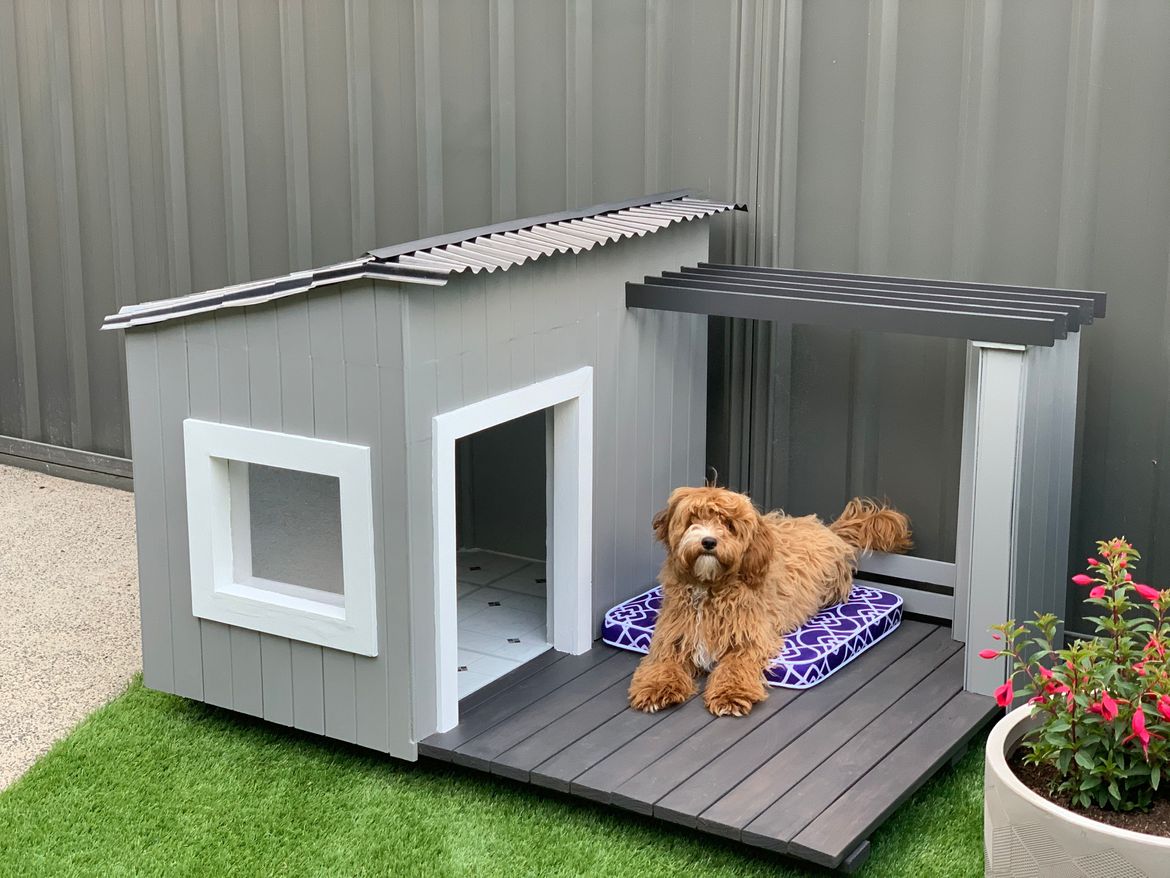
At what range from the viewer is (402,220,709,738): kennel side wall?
3.92m

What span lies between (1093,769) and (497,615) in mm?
2244

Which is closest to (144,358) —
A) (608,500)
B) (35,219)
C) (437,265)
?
(437,265)

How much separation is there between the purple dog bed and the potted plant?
3.25 ft

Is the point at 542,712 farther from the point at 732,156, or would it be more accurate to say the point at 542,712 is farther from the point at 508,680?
the point at 732,156

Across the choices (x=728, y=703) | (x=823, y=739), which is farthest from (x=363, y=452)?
(x=823, y=739)

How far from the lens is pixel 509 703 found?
14.1 ft

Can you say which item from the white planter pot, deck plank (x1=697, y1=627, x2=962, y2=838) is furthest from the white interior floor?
A: the white planter pot

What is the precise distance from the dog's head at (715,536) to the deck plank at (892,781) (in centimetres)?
65

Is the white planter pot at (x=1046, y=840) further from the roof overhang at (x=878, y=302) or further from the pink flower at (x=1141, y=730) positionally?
the roof overhang at (x=878, y=302)

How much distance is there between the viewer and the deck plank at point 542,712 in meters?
4.00

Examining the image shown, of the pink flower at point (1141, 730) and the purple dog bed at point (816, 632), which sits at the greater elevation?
the pink flower at point (1141, 730)

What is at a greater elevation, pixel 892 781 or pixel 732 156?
pixel 732 156

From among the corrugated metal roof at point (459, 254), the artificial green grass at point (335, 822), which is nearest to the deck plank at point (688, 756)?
the artificial green grass at point (335, 822)

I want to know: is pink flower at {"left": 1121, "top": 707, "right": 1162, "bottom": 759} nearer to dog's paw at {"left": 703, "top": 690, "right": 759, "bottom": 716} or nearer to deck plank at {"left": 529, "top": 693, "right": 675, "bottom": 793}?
A: dog's paw at {"left": 703, "top": 690, "right": 759, "bottom": 716}
